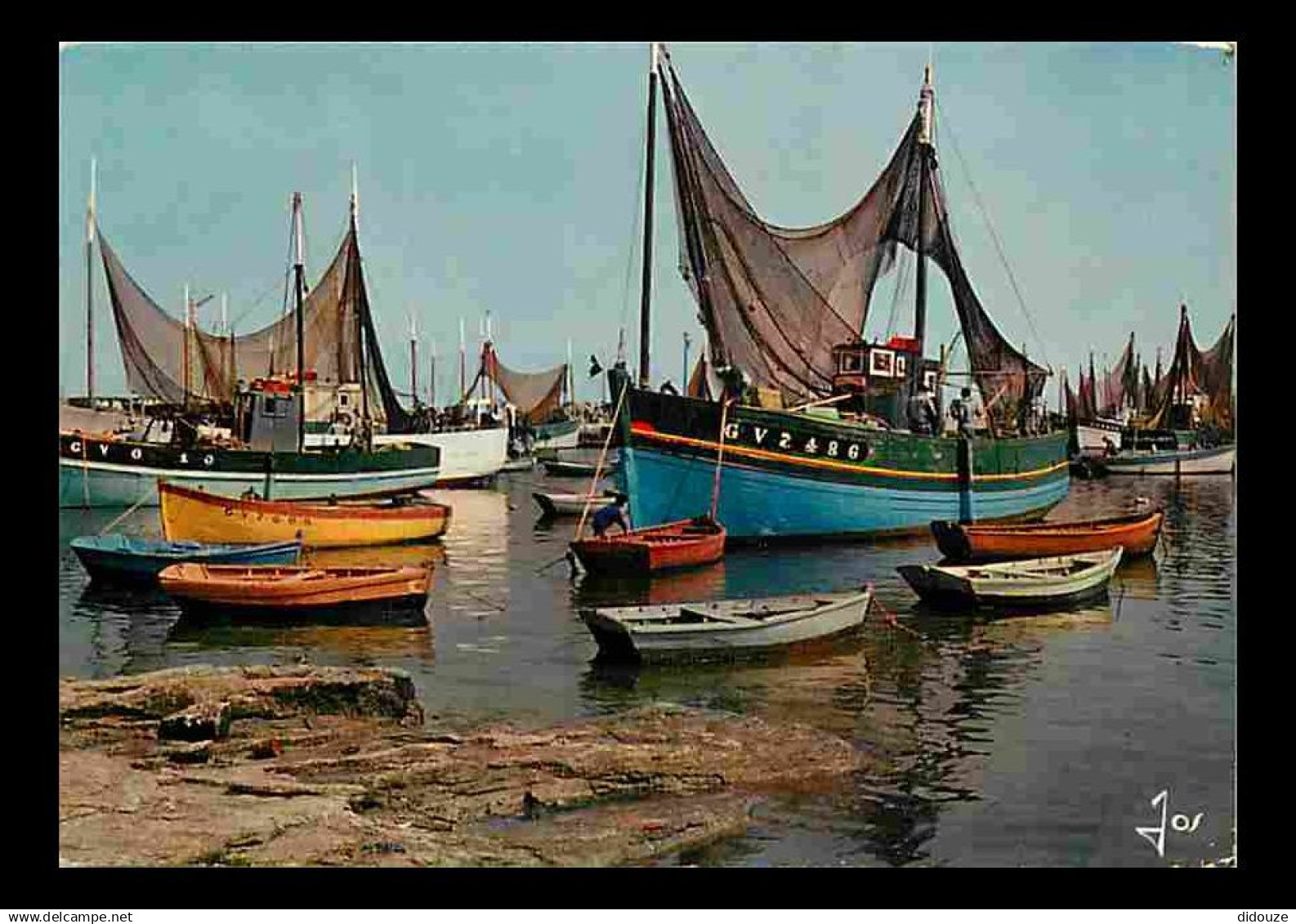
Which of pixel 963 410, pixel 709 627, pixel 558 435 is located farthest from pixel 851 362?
pixel 558 435

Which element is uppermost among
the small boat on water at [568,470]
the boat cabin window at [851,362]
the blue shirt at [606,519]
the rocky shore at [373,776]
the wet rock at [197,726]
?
the boat cabin window at [851,362]

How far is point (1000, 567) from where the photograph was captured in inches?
938

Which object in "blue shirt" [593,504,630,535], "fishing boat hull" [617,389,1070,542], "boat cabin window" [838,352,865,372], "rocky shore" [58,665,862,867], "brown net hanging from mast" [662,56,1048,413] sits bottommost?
"rocky shore" [58,665,862,867]

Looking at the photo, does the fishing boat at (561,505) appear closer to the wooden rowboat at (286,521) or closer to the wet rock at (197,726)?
the wooden rowboat at (286,521)

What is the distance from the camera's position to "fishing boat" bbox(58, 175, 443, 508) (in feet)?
137

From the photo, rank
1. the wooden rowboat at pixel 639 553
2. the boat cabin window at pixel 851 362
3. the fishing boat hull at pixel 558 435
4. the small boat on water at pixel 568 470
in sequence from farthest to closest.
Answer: the fishing boat hull at pixel 558 435 → the small boat on water at pixel 568 470 → the boat cabin window at pixel 851 362 → the wooden rowboat at pixel 639 553

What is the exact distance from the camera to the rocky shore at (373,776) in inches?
408

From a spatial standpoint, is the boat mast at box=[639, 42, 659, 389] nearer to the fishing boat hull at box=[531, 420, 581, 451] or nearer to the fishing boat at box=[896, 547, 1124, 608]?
the fishing boat at box=[896, 547, 1124, 608]

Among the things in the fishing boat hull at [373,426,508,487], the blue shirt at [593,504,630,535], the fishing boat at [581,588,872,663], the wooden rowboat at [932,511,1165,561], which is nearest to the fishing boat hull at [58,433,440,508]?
the fishing boat hull at [373,426,508,487]

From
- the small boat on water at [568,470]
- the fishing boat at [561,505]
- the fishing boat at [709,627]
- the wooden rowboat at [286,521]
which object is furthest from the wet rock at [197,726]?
the small boat on water at [568,470]

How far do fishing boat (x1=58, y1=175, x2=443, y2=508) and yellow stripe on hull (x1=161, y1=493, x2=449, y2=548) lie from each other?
5850 millimetres
